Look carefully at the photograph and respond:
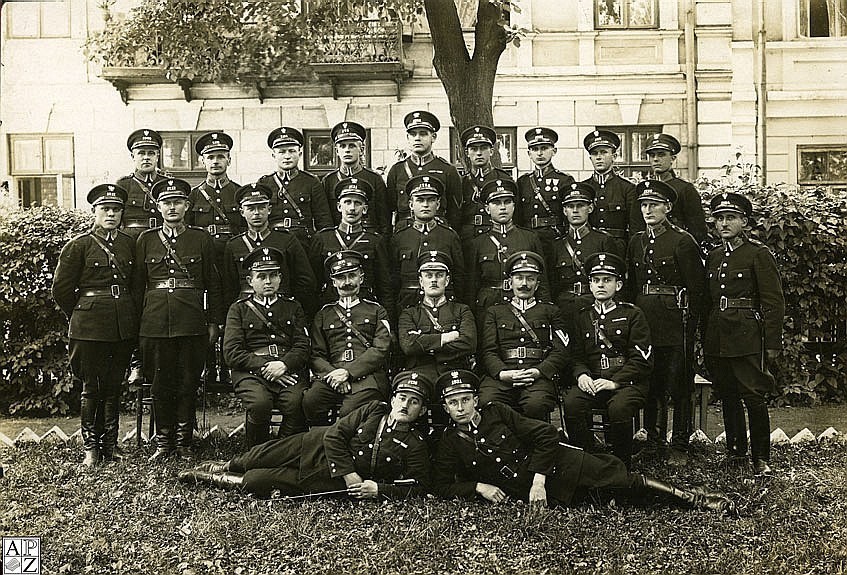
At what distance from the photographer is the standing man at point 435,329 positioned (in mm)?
5418

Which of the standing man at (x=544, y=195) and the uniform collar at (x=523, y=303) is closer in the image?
the uniform collar at (x=523, y=303)

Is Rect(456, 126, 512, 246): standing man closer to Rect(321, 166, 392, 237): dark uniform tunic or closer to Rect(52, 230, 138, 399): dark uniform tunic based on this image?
Rect(321, 166, 392, 237): dark uniform tunic

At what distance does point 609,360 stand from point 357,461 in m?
1.75

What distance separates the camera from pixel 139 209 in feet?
20.6

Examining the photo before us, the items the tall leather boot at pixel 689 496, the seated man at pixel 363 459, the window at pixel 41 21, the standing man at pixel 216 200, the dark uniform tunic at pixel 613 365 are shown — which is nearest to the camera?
the tall leather boot at pixel 689 496

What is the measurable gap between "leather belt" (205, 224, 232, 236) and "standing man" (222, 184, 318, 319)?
366 mm

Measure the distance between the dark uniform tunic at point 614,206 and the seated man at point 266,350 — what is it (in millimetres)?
2320

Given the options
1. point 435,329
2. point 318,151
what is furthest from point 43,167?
point 435,329

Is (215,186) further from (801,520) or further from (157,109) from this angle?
(157,109)

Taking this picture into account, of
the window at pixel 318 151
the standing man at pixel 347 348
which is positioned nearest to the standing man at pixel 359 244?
the standing man at pixel 347 348

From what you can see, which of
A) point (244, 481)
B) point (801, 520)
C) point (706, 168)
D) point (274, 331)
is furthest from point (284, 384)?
point (706, 168)

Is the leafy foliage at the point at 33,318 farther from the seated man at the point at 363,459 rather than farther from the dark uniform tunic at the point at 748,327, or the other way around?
the dark uniform tunic at the point at 748,327

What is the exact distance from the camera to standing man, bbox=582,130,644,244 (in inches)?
247

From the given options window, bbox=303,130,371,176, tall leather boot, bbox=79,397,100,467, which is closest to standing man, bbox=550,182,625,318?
tall leather boot, bbox=79,397,100,467
